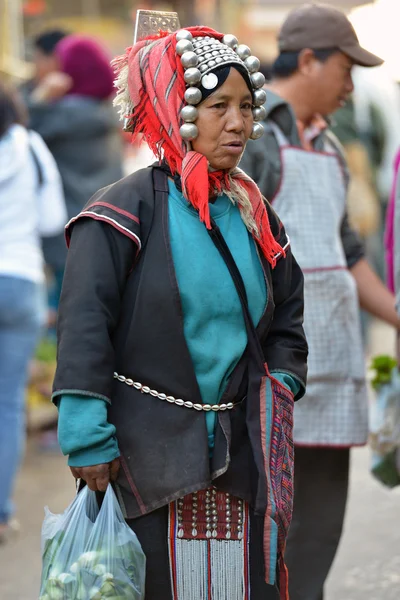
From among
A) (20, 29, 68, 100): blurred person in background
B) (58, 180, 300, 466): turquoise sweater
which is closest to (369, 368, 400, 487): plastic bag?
(58, 180, 300, 466): turquoise sweater

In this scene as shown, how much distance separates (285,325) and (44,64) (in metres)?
5.41

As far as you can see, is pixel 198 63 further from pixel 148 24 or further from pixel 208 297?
pixel 208 297

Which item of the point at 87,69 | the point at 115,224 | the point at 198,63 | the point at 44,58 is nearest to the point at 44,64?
the point at 44,58

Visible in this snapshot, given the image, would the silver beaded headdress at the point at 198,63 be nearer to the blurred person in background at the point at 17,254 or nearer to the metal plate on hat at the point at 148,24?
the metal plate on hat at the point at 148,24

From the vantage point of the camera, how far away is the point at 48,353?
304 inches

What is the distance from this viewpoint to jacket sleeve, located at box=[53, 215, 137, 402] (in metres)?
2.67

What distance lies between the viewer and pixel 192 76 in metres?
2.73

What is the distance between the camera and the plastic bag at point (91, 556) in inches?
105

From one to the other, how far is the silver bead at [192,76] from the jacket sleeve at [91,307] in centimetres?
41

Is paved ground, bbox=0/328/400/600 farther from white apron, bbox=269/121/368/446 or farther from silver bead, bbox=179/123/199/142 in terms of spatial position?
silver bead, bbox=179/123/199/142

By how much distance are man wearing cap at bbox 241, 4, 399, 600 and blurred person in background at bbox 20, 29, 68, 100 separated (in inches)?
162

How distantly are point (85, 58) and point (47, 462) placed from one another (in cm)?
274

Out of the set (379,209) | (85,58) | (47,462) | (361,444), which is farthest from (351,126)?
(361,444)

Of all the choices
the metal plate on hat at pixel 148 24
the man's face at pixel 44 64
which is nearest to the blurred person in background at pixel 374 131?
the man's face at pixel 44 64
